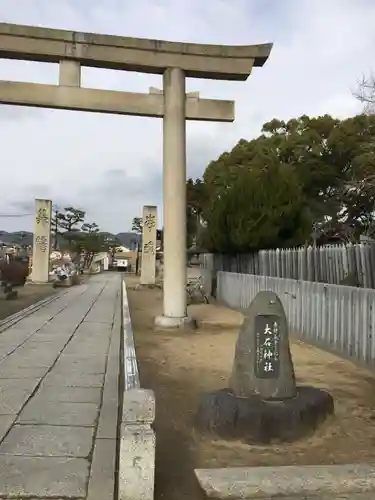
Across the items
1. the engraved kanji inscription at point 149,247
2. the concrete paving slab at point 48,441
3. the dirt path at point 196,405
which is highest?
the engraved kanji inscription at point 149,247

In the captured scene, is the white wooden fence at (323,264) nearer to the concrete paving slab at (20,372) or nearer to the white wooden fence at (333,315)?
the white wooden fence at (333,315)

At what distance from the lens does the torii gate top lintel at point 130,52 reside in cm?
1112

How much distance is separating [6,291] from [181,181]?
29.9ft

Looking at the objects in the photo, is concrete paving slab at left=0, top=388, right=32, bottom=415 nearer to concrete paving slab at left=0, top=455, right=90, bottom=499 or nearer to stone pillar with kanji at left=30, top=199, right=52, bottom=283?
concrete paving slab at left=0, top=455, right=90, bottom=499

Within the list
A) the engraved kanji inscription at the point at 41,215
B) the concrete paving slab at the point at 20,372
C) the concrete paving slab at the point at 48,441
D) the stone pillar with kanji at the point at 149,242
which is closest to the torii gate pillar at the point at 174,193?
the concrete paving slab at the point at 20,372

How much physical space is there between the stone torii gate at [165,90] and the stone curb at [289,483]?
26.2 feet

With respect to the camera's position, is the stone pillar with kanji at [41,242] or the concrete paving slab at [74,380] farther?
the stone pillar with kanji at [41,242]

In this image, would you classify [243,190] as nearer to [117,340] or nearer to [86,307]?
[86,307]

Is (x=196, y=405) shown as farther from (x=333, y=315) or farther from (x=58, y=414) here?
(x=333, y=315)

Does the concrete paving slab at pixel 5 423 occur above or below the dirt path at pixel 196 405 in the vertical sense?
above

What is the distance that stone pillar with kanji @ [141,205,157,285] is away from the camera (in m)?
29.5

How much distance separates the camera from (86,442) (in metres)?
4.12

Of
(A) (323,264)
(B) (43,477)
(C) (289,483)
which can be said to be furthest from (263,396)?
(A) (323,264)

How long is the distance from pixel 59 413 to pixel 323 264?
7.27 m
